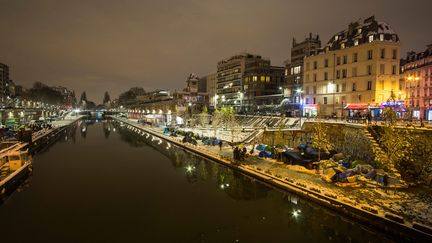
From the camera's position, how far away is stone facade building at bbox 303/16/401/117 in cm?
5038

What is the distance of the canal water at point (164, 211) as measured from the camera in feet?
52.0

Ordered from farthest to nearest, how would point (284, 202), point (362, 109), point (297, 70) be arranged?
point (297, 70), point (362, 109), point (284, 202)

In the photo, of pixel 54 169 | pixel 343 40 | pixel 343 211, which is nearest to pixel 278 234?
pixel 343 211

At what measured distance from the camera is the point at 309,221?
1734 cm

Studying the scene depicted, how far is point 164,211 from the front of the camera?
19.4m

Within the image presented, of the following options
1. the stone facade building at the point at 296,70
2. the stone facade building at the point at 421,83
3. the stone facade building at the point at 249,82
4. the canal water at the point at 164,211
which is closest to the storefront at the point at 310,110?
the stone facade building at the point at 296,70

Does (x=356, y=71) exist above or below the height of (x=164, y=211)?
above

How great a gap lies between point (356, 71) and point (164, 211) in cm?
4915

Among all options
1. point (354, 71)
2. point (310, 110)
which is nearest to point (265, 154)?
point (354, 71)

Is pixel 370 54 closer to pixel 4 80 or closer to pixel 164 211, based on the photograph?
pixel 164 211

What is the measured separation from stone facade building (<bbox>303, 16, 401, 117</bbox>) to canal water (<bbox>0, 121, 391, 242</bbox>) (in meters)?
36.7

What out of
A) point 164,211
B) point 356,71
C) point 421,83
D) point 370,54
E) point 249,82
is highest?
point 370,54

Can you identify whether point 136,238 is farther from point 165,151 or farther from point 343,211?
point 165,151

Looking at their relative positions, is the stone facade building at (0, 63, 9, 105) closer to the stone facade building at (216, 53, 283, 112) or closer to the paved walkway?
the stone facade building at (216, 53, 283, 112)
